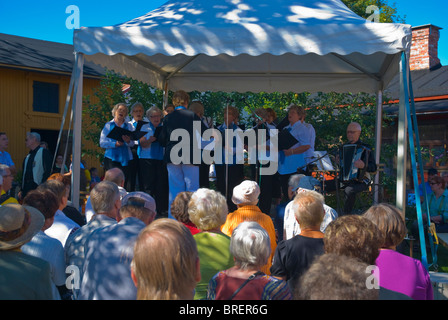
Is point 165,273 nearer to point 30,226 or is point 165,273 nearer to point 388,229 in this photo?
point 30,226

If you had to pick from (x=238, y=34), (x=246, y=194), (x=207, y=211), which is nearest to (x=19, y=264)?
(x=207, y=211)

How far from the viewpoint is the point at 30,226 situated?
101 inches

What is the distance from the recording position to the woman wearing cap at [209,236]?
2984mm

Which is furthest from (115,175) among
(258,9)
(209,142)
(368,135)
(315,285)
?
(368,135)

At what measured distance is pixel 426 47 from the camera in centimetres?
1838

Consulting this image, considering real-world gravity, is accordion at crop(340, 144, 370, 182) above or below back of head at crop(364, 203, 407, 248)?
above

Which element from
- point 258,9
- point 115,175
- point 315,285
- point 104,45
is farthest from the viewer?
point 258,9

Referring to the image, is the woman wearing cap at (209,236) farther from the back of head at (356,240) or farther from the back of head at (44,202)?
the back of head at (44,202)

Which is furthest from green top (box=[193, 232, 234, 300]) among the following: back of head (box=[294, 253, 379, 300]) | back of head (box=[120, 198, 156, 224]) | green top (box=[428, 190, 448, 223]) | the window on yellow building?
the window on yellow building

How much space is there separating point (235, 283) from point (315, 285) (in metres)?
0.85

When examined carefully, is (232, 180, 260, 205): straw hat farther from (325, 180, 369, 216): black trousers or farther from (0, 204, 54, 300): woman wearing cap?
(325, 180, 369, 216): black trousers

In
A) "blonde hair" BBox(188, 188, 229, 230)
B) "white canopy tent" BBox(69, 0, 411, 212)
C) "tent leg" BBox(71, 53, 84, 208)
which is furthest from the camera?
"tent leg" BBox(71, 53, 84, 208)

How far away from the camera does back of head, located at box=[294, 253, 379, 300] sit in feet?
5.31
